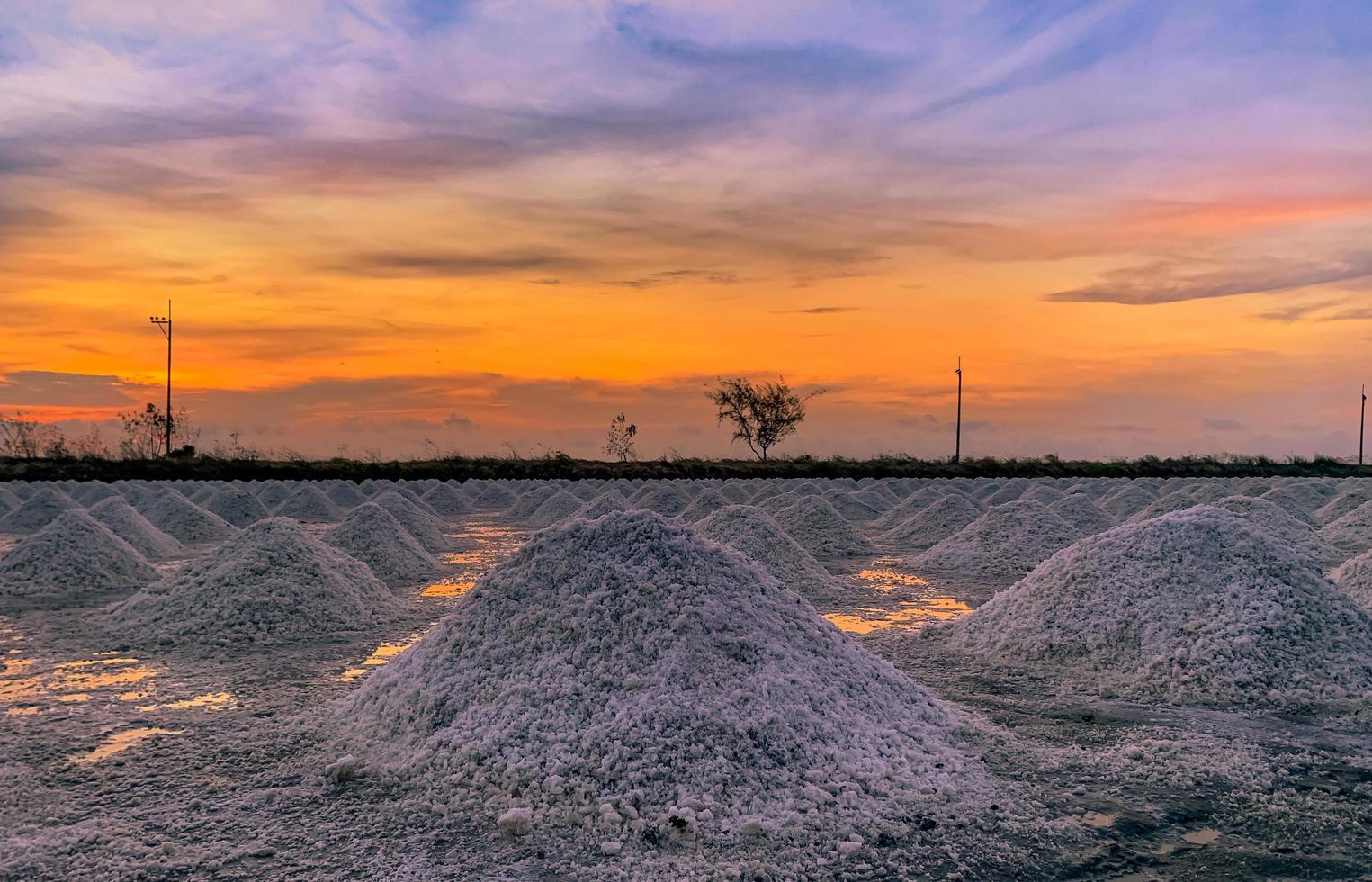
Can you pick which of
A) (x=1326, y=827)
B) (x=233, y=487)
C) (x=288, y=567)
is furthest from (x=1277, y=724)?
(x=233, y=487)

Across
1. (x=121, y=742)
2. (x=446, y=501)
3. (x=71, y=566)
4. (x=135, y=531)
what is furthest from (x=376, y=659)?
(x=446, y=501)

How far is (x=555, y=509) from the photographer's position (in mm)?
21938

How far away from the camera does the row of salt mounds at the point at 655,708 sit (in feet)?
14.5

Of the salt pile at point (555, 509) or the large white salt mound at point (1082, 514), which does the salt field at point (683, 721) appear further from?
the salt pile at point (555, 509)

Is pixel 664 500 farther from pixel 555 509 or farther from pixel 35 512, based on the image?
pixel 35 512

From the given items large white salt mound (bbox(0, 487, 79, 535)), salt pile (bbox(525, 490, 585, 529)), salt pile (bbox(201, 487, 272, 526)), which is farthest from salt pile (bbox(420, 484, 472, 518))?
large white salt mound (bbox(0, 487, 79, 535))

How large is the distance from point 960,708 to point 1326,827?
7.58 feet

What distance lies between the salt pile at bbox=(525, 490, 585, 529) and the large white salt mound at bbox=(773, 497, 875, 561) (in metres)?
5.97

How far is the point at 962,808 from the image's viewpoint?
451cm

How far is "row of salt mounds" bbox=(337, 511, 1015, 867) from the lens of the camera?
14.5 ft

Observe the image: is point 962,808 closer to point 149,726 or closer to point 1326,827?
point 1326,827

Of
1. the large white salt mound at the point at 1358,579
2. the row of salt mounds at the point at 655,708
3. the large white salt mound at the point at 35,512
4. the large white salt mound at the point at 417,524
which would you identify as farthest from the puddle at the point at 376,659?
the large white salt mound at the point at 35,512

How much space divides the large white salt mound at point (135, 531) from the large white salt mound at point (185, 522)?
63.9 inches

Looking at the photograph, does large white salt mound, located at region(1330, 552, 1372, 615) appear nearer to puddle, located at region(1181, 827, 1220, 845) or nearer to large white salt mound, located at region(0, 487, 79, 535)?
puddle, located at region(1181, 827, 1220, 845)
